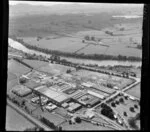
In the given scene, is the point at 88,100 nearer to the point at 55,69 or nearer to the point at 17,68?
the point at 55,69

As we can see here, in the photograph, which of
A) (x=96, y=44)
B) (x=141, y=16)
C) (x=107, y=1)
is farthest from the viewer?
(x=96, y=44)

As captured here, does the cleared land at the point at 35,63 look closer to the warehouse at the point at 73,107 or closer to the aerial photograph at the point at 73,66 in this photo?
the aerial photograph at the point at 73,66

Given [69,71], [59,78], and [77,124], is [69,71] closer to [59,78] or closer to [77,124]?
[59,78]

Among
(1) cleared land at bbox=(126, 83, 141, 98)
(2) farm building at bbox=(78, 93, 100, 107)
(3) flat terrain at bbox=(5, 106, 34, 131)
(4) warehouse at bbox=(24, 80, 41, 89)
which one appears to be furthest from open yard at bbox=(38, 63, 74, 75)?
(1) cleared land at bbox=(126, 83, 141, 98)

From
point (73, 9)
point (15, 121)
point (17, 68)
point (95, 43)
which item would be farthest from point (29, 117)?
point (73, 9)

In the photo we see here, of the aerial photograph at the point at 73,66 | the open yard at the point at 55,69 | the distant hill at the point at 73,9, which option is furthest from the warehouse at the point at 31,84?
the distant hill at the point at 73,9

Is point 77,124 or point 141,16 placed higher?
point 141,16

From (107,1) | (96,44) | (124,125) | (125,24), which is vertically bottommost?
(124,125)
